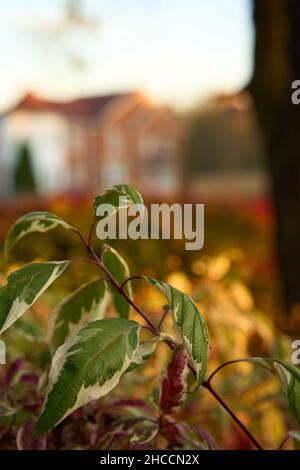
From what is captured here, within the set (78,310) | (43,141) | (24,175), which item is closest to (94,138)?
(43,141)

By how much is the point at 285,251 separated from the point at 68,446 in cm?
385

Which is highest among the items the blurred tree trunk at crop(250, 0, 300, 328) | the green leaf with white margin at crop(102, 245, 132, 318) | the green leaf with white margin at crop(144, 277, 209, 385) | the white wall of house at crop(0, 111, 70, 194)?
the white wall of house at crop(0, 111, 70, 194)

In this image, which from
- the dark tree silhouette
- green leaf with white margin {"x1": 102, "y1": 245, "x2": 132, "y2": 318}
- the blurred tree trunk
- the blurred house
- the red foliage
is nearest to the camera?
Answer: the red foliage

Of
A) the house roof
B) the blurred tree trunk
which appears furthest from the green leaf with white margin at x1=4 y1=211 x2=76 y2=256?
the house roof

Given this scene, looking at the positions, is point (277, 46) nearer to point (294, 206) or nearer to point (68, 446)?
point (294, 206)

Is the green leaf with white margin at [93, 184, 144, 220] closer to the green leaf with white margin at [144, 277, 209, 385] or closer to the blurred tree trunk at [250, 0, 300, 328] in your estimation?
the green leaf with white margin at [144, 277, 209, 385]

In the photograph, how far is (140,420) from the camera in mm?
1081

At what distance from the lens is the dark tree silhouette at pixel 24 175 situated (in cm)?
2543

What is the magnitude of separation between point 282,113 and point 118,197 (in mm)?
4020

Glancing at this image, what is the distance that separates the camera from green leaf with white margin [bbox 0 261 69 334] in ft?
2.91

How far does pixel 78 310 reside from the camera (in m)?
1.17

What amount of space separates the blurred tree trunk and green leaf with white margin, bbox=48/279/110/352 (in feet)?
12.0

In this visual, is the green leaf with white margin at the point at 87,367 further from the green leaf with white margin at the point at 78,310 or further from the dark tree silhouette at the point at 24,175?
the dark tree silhouette at the point at 24,175

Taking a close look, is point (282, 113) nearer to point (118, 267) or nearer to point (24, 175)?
point (118, 267)
